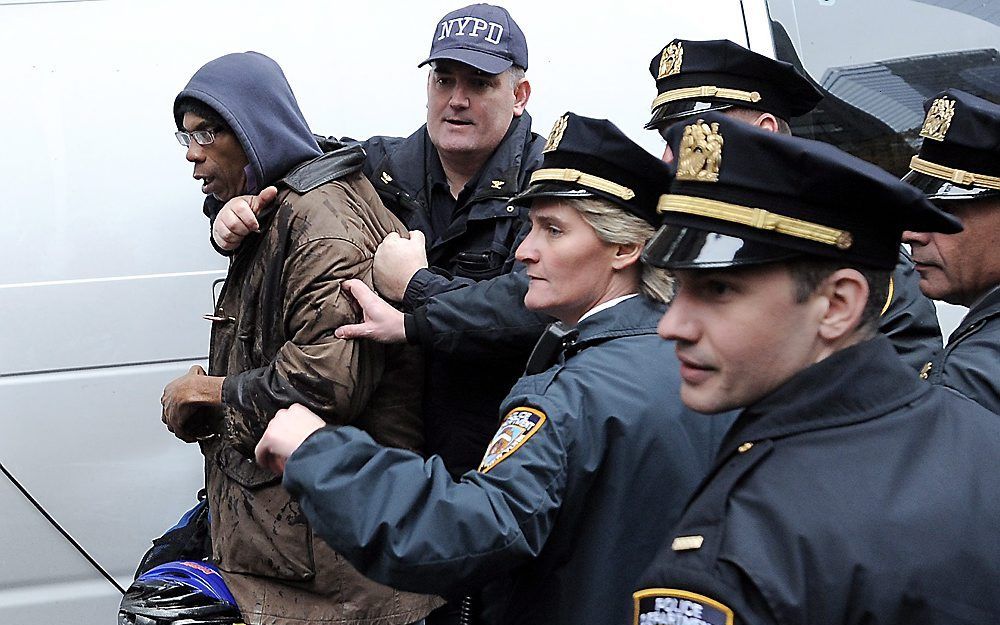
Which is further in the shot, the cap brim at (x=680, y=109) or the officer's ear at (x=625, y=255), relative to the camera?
the cap brim at (x=680, y=109)

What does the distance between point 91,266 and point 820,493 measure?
231cm

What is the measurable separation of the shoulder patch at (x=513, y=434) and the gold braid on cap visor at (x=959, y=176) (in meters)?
1.13

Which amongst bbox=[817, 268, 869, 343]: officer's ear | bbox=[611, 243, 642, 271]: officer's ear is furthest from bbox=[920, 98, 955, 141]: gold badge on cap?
bbox=[817, 268, 869, 343]: officer's ear

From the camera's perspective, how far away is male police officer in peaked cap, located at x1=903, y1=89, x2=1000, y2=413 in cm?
217

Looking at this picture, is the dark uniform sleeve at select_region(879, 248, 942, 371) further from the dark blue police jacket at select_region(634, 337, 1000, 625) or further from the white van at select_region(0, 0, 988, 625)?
the white van at select_region(0, 0, 988, 625)

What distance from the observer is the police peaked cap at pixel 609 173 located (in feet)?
6.27

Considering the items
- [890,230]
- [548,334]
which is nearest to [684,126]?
[890,230]

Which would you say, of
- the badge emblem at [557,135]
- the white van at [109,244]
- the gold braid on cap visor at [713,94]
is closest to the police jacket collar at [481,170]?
the white van at [109,244]

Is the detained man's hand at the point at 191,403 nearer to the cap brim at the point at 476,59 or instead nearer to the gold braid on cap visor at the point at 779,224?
the cap brim at the point at 476,59

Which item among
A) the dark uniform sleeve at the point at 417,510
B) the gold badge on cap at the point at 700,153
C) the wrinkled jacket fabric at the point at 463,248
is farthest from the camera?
the wrinkled jacket fabric at the point at 463,248

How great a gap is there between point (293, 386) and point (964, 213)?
4.49 ft

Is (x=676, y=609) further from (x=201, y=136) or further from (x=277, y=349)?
(x=201, y=136)

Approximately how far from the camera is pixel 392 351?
250cm

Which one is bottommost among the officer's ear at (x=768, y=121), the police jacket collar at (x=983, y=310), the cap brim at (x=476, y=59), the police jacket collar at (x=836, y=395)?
the police jacket collar at (x=983, y=310)
